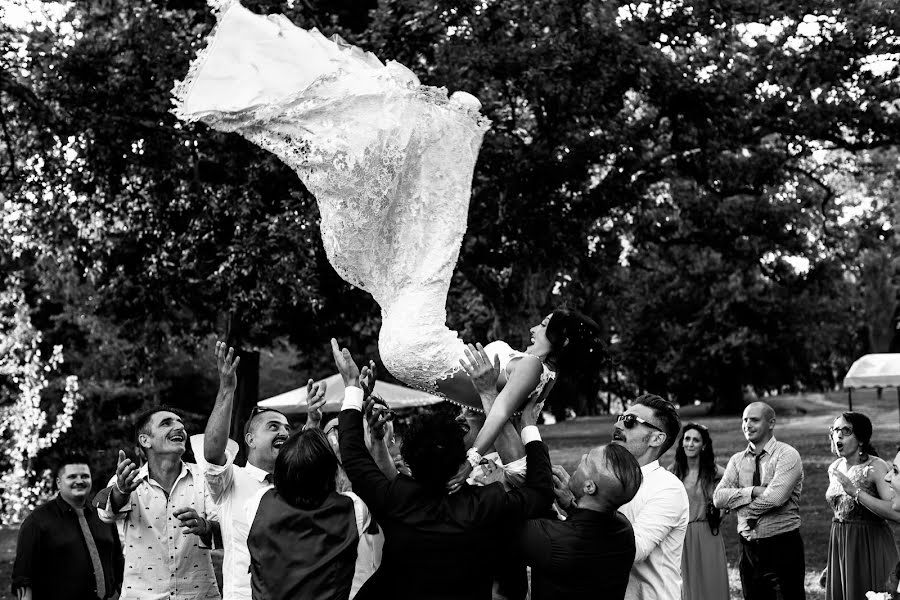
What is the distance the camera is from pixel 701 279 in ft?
91.6

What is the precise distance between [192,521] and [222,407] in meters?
0.44

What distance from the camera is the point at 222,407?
3576 millimetres

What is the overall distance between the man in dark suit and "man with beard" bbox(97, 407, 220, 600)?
1095 mm

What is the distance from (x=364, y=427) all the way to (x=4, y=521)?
1024 centimetres

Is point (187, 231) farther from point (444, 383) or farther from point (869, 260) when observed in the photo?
point (869, 260)

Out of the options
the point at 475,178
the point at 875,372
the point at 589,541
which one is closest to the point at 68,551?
the point at 589,541

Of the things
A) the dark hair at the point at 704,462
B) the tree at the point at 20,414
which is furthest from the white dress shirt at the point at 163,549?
the tree at the point at 20,414

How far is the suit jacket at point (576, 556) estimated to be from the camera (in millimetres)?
3225

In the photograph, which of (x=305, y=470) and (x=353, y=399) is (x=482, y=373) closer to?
(x=353, y=399)

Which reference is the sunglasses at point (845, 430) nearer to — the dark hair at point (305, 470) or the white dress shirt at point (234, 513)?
the white dress shirt at point (234, 513)

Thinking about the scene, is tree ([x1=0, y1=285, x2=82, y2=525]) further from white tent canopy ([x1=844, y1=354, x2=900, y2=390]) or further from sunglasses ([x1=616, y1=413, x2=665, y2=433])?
white tent canopy ([x1=844, y1=354, x2=900, y2=390])

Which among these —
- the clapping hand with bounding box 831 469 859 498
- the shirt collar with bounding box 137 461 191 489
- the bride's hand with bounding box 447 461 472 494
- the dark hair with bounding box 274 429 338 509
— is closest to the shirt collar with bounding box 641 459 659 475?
the bride's hand with bounding box 447 461 472 494

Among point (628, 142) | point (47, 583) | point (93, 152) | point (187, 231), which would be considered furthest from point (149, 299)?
point (47, 583)

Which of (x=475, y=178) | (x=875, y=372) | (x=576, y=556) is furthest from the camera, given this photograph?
(x=875, y=372)
